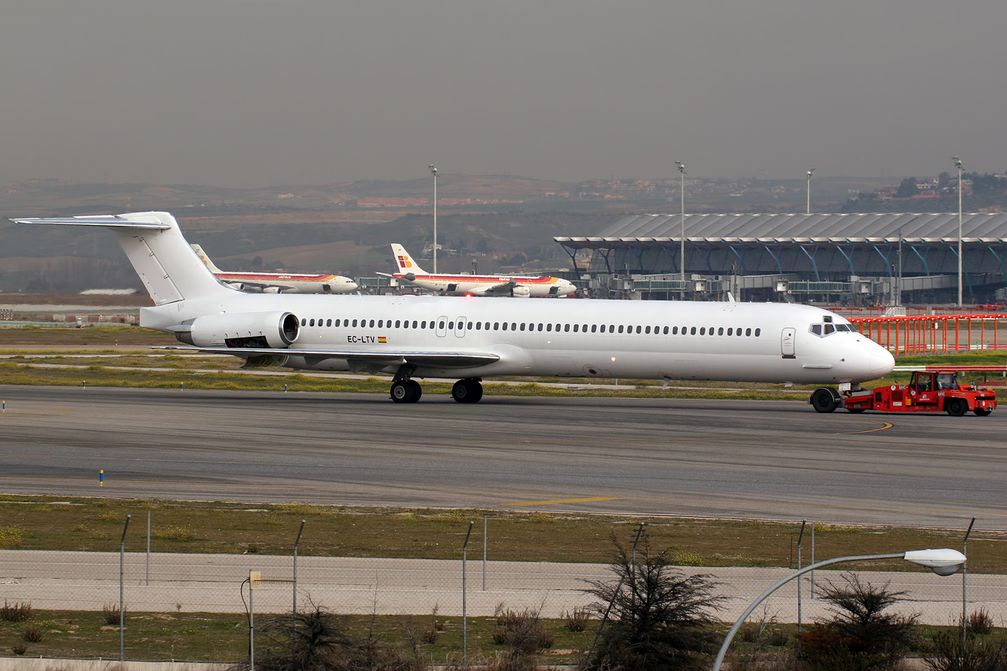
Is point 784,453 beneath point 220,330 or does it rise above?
beneath

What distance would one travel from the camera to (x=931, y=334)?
8006 centimetres

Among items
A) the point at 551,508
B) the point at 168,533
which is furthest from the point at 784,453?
the point at 168,533

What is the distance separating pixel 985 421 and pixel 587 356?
12.4 metres

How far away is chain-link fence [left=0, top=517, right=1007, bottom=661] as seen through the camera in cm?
1783

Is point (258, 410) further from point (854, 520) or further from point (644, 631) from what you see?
point (644, 631)

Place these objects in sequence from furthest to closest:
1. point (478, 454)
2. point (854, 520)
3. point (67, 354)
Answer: point (67, 354)
point (478, 454)
point (854, 520)

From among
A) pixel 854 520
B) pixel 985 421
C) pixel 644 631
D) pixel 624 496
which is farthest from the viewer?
pixel 985 421

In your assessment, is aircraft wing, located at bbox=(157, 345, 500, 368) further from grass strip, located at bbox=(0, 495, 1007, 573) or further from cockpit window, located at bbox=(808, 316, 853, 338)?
grass strip, located at bbox=(0, 495, 1007, 573)

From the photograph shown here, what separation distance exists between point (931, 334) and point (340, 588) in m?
65.6

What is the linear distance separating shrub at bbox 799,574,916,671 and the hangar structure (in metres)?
142

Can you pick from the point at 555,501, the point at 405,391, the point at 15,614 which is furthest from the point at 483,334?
the point at 15,614

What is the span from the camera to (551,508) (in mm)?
27391

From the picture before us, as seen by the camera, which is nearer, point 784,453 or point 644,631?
point 644,631

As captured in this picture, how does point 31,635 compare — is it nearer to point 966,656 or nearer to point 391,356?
point 966,656
